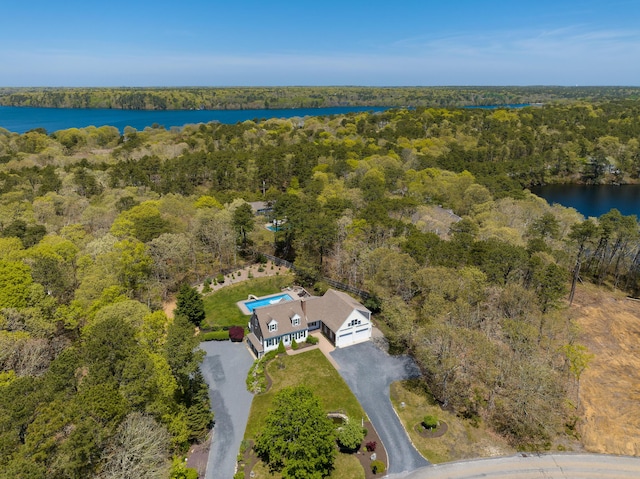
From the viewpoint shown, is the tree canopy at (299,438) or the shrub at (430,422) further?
the shrub at (430,422)

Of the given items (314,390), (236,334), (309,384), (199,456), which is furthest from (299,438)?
(236,334)

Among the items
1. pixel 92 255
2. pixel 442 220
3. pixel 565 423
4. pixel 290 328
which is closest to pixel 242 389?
pixel 290 328

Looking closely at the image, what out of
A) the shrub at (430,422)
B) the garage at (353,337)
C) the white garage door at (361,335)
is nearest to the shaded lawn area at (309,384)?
the garage at (353,337)

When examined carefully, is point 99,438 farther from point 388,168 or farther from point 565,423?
point 388,168

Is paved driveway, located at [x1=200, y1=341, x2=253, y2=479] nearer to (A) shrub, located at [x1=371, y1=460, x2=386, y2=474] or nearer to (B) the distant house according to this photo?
(B) the distant house

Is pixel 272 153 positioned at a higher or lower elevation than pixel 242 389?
higher

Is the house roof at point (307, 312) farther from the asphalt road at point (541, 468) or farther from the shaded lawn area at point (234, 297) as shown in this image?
the asphalt road at point (541, 468)

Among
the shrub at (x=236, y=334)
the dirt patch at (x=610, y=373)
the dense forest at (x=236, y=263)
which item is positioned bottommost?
the dirt patch at (x=610, y=373)
